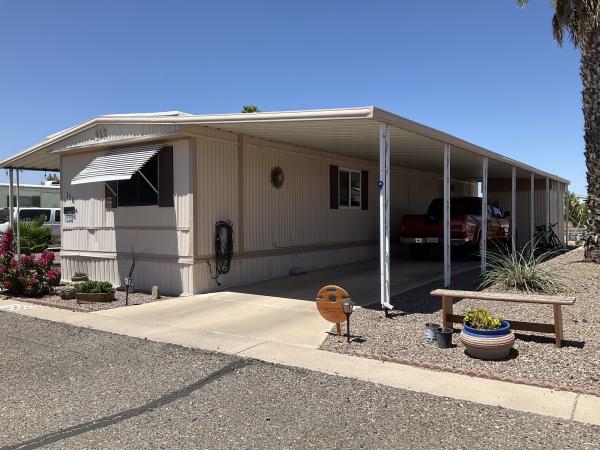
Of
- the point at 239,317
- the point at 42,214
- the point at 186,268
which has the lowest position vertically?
the point at 239,317

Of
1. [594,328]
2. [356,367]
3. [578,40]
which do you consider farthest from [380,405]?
[578,40]

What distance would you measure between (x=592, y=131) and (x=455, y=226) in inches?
148

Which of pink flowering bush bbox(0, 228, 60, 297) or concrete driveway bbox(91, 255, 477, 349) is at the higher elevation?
pink flowering bush bbox(0, 228, 60, 297)

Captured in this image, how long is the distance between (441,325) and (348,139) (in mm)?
4833

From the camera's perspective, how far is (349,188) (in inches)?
573

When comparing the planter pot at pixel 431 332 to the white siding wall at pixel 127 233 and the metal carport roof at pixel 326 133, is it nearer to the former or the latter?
the metal carport roof at pixel 326 133

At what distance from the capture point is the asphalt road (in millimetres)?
3939

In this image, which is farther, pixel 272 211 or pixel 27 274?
pixel 272 211

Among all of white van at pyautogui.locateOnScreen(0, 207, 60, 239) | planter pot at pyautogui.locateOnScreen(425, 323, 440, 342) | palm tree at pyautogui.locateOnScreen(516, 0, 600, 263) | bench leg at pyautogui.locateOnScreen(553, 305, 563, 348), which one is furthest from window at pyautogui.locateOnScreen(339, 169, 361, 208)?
white van at pyautogui.locateOnScreen(0, 207, 60, 239)

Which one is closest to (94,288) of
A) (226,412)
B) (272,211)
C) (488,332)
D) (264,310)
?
(264,310)

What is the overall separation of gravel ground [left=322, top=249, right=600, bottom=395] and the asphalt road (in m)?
0.99

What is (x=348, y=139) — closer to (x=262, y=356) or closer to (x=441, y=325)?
(x=441, y=325)

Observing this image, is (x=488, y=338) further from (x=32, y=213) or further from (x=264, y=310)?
(x=32, y=213)

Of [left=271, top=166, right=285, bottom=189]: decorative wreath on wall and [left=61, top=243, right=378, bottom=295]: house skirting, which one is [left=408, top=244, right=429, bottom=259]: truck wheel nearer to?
[left=61, top=243, right=378, bottom=295]: house skirting
